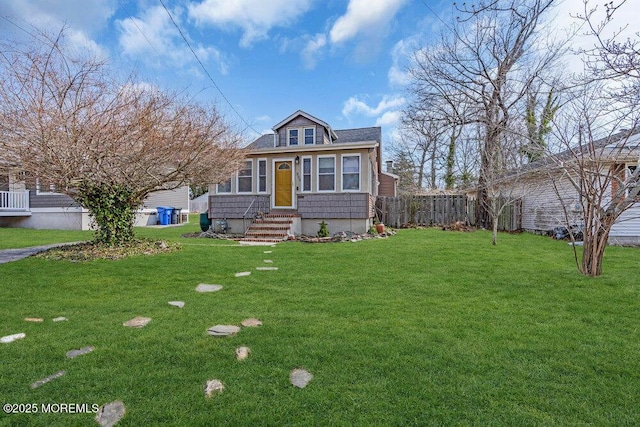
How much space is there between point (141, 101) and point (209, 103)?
235 centimetres

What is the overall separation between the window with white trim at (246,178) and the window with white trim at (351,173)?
3.60 meters

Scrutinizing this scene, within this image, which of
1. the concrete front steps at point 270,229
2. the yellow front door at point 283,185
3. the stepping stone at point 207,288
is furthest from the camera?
the yellow front door at point 283,185

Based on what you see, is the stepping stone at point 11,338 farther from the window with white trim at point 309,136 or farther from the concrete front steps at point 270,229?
the window with white trim at point 309,136

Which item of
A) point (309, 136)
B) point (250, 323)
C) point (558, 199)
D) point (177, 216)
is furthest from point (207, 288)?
point (177, 216)

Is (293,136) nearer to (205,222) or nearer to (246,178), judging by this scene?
(246,178)

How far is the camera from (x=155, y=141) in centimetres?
714

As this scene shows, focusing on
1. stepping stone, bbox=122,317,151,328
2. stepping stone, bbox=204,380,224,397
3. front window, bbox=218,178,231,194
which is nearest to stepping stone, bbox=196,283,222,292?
stepping stone, bbox=122,317,151,328

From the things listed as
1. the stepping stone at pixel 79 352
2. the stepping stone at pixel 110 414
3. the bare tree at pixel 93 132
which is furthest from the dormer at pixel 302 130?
the stepping stone at pixel 110 414

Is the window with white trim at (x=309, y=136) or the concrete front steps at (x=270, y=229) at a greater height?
the window with white trim at (x=309, y=136)

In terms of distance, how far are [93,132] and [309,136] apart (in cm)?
822

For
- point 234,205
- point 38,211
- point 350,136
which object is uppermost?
point 350,136

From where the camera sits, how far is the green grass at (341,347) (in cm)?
199

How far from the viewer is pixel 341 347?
2.76 meters

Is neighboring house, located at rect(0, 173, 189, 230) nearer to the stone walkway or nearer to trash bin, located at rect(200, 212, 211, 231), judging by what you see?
trash bin, located at rect(200, 212, 211, 231)
